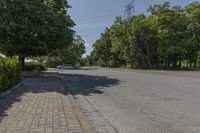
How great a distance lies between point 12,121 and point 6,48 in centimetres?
2448

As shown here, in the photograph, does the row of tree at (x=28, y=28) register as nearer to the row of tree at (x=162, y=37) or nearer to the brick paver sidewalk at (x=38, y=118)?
the brick paver sidewalk at (x=38, y=118)

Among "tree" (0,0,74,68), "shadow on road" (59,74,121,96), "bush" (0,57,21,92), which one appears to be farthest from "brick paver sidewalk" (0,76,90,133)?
"tree" (0,0,74,68)

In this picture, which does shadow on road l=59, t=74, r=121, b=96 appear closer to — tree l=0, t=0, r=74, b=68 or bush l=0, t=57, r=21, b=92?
bush l=0, t=57, r=21, b=92

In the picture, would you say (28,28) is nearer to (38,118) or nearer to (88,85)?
(88,85)

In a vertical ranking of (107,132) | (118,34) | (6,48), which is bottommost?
(107,132)

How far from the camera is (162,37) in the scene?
206ft

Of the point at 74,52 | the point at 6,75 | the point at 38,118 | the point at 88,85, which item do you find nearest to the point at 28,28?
the point at 88,85

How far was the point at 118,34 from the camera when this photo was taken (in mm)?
77500

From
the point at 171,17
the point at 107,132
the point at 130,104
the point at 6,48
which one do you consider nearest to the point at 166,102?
the point at 130,104

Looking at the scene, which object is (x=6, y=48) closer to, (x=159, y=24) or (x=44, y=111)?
(x=44, y=111)

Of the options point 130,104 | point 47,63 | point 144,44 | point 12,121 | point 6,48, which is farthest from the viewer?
point 47,63

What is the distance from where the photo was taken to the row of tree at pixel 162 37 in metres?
62.7

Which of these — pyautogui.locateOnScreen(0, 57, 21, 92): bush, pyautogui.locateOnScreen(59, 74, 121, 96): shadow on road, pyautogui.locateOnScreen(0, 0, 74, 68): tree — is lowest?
pyautogui.locateOnScreen(59, 74, 121, 96): shadow on road

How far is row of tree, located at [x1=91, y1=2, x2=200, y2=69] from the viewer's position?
206 ft
